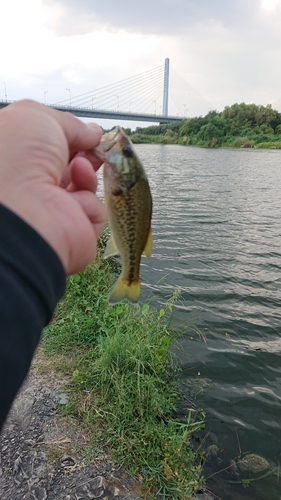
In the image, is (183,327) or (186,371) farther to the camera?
(183,327)

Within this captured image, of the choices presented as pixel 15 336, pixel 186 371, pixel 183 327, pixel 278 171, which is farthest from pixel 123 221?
pixel 278 171

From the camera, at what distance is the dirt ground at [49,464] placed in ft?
10.2

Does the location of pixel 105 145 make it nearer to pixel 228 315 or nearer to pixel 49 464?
pixel 49 464

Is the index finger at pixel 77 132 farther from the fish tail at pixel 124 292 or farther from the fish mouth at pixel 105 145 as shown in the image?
the fish tail at pixel 124 292

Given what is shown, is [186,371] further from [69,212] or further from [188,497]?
[69,212]

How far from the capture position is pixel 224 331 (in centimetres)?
762

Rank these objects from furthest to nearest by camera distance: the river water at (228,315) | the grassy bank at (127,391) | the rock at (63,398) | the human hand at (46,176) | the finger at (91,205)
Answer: the river water at (228,315)
the rock at (63,398)
the grassy bank at (127,391)
the finger at (91,205)
the human hand at (46,176)

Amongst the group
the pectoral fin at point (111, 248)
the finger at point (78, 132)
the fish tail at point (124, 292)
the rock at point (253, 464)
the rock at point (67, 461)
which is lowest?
the rock at point (253, 464)

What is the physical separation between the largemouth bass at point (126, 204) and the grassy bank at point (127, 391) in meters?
1.96

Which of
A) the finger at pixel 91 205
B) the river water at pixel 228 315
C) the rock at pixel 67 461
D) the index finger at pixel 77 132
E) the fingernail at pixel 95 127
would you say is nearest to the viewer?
the index finger at pixel 77 132

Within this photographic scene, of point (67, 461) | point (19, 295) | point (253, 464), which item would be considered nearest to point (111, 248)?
point (19, 295)

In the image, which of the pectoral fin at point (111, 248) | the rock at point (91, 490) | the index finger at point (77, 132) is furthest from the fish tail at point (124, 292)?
the rock at point (91, 490)

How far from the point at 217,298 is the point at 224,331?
4.82 feet

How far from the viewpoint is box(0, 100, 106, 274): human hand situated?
5.35ft
